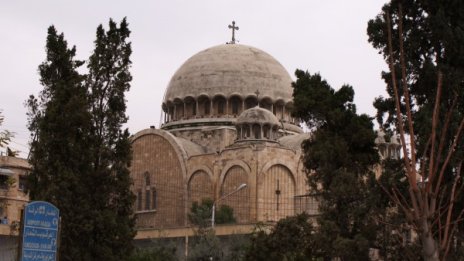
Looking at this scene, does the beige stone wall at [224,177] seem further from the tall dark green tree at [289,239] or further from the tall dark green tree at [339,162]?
the tall dark green tree at [289,239]

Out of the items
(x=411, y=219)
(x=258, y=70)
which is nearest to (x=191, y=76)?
(x=258, y=70)

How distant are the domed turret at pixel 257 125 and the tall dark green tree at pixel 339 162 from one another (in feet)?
71.4

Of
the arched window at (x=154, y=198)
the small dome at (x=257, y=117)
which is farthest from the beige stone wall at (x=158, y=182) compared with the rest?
the small dome at (x=257, y=117)

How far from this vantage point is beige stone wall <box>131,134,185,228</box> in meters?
44.1

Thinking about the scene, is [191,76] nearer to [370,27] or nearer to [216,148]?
[216,148]

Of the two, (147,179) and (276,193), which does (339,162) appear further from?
(147,179)

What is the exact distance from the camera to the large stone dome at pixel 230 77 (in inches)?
1895

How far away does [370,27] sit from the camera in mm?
18156

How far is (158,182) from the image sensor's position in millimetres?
45594

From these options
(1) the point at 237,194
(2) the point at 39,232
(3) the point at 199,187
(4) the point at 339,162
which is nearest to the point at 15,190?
(3) the point at 199,187

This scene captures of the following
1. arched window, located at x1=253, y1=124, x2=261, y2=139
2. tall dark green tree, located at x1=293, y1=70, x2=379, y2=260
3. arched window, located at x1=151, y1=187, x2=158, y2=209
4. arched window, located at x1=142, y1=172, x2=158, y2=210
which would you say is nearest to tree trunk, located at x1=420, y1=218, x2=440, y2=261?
tall dark green tree, located at x1=293, y1=70, x2=379, y2=260

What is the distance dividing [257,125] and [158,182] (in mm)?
6819

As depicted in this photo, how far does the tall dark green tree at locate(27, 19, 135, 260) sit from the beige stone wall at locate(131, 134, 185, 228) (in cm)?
2340

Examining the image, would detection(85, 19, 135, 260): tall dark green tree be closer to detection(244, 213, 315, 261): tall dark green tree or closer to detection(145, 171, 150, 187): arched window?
detection(244, 213, 315, 261): tall dark green tree
